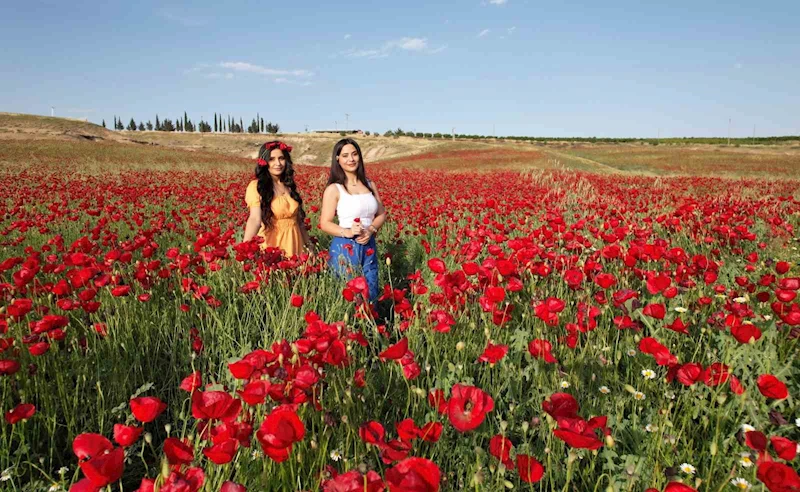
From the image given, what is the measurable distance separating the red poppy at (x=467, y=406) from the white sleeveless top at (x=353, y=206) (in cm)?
319

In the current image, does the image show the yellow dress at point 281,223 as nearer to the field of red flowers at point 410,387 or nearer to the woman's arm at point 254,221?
the woman's arm at point 254,221

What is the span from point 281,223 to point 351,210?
2.75ft

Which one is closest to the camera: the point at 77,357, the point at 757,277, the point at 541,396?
the point at 541,396

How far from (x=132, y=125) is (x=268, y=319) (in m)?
124

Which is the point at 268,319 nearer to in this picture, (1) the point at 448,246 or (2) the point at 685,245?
(1) the point at 448,246

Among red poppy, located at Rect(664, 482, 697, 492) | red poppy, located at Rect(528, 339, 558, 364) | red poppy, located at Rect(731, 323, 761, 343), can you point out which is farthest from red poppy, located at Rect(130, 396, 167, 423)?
red poppy, located at Rect(731, 323, 761, 343)

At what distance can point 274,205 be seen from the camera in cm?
456

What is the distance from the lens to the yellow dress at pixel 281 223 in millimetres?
4555

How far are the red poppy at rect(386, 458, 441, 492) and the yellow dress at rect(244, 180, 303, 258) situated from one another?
3.82m

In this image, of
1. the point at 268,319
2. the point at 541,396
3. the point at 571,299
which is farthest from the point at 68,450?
the point at 571,299

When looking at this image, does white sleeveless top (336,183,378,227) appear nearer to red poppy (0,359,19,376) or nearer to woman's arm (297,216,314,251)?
woman's arm (297,216,314,251)

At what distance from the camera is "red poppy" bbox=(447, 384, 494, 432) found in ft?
3.68

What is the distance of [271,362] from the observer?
156 cm

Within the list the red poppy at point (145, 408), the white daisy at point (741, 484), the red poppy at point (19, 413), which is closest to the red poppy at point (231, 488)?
the red poppy at point (145, 408)
